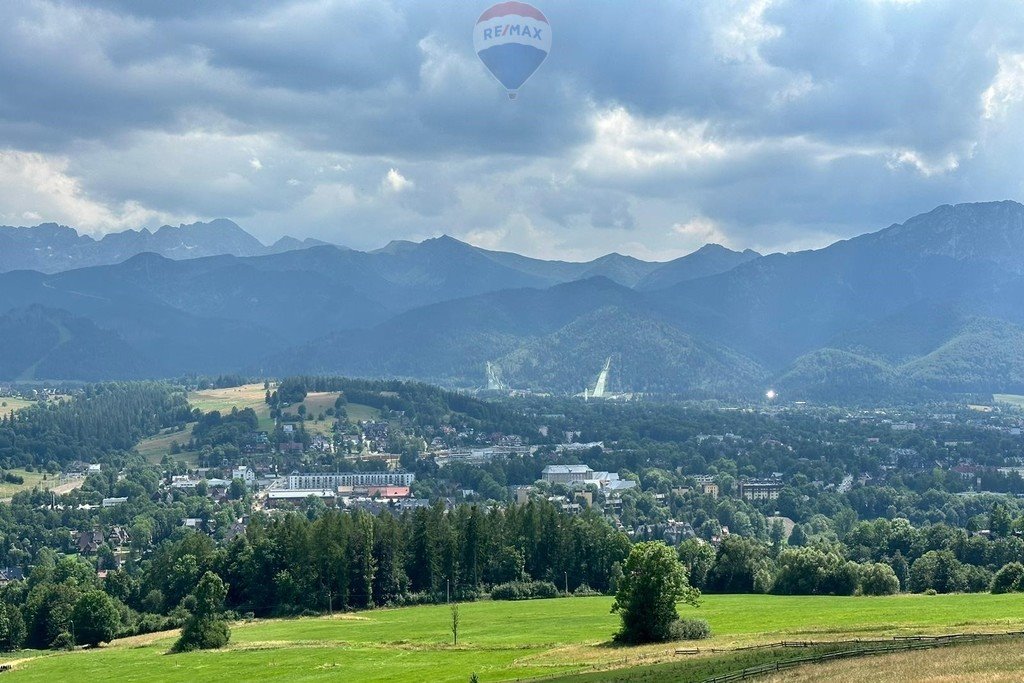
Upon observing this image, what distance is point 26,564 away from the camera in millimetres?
152125

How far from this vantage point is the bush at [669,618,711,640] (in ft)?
217

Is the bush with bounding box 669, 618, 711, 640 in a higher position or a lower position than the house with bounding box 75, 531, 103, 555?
lower

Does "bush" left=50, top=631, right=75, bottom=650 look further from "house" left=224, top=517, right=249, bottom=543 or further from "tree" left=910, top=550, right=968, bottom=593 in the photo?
"house" left=224, top=517, right=249, bottom=543

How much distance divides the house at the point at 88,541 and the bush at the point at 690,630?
10567cm

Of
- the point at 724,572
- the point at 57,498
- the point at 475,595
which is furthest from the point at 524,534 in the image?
the point at 57,498

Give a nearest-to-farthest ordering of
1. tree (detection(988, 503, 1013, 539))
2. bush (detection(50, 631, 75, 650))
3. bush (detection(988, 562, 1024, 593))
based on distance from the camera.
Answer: bush (detection(988, 562, 1024, 593))
bush (detection(50, 631, 75, 650))
tree (detection(988, 503, 1013, 539))

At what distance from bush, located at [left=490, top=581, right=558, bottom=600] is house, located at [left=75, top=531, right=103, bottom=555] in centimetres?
7304

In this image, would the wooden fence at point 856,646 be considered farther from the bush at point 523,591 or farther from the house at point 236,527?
the house at point 236,527

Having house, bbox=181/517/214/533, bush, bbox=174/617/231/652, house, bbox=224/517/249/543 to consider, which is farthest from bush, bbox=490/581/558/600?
house, bbox=181/517/214/533

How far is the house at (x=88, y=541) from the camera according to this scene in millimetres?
158000

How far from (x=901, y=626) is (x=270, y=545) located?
53.7m

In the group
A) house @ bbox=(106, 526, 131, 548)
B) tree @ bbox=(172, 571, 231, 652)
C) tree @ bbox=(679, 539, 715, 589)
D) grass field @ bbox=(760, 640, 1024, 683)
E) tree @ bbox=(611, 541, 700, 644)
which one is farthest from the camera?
house @ bbox=(106, 526, 131, 548)

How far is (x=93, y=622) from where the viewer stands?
88.8 m

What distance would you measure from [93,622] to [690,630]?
4313 cm
